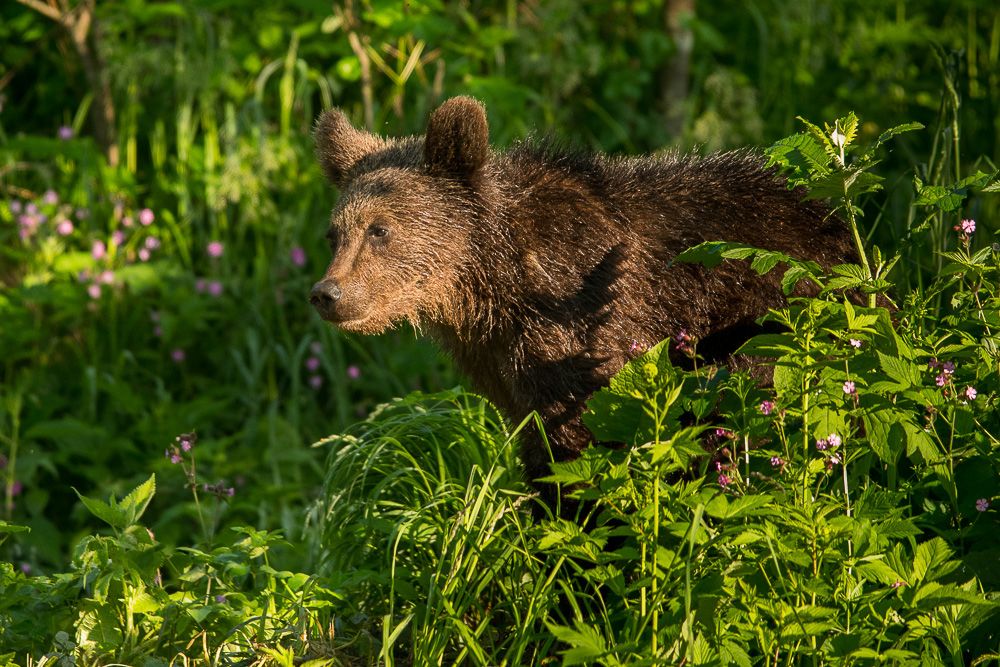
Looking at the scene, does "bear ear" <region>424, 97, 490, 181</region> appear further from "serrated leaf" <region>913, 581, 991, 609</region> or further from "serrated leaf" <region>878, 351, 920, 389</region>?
"serrated leaf" <region>913, 581, 991, 609</region>

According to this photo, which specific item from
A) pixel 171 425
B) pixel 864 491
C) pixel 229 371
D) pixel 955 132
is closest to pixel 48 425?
pixel 171 425

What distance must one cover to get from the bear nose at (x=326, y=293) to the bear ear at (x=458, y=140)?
1.92 ft

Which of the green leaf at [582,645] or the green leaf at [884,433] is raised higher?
the green leaf at [884,433]

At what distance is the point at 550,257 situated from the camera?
132 inches

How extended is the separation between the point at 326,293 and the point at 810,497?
1646 mm

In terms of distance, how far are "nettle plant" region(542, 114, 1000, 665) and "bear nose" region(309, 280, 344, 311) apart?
108cm

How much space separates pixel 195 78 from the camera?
20.6ft

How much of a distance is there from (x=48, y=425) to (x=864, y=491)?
4012 millimetres

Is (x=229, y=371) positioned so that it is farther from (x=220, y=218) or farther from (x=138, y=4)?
(x=138, y=4)

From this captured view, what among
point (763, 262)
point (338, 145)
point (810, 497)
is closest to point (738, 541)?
point (810, 497)

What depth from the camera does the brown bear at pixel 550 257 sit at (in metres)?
3.27

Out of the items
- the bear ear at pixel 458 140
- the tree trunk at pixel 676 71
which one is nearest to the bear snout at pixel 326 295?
the bear ear at pixel 458 140

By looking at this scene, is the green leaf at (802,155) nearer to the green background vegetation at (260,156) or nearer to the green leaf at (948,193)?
the green leaf at (948,193)

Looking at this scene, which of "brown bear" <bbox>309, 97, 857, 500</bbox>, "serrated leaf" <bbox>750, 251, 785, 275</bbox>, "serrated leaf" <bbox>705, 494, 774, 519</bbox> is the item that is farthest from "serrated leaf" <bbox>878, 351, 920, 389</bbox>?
"brown bear" <bbox>309, 97, 857, 500</bbox>
